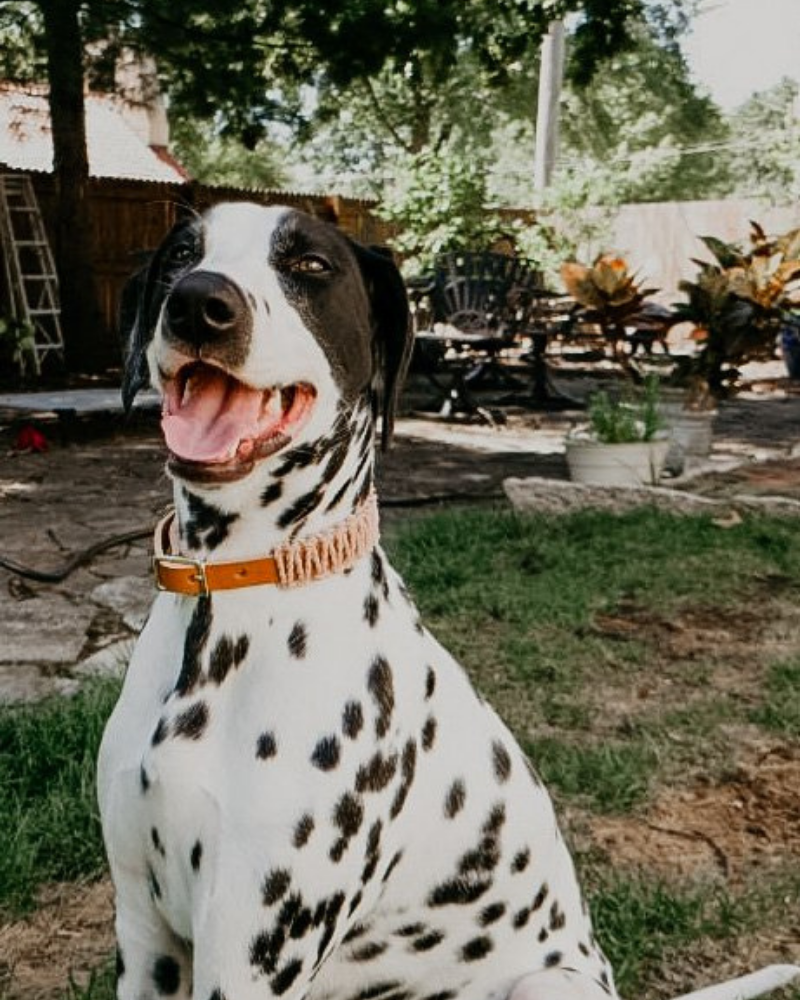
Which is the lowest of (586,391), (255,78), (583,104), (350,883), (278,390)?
(586,391)

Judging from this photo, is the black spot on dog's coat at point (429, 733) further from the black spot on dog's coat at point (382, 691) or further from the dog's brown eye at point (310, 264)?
the dog's brown eye at point (310, 264)

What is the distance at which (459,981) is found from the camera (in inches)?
71.2

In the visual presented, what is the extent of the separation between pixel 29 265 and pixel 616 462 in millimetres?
10622

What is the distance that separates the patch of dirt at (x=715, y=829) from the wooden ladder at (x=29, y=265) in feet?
37.6

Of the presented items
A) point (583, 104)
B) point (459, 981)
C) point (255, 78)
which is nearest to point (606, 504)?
point (459, 981)

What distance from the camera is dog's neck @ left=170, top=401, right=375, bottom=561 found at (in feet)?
5.49

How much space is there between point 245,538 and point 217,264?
40 cm

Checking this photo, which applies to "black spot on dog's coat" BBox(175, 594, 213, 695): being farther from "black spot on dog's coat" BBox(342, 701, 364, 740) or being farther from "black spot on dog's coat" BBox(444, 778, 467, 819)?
"black spot on dog's coat" BBox(444, 778, 467, 819)

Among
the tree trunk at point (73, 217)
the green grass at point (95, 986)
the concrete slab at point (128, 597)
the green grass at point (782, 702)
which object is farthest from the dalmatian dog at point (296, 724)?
the tree trunk at point (73, 217)

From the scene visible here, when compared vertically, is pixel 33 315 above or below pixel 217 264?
below

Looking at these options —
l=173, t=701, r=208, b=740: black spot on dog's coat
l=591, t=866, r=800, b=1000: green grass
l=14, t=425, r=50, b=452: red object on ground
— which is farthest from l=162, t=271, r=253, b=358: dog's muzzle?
l=14, t=425, r=50, b=452: red object on ground

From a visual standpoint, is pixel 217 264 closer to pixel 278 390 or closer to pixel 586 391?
pixel 278 390

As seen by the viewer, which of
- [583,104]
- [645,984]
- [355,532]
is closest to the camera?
[355,532]

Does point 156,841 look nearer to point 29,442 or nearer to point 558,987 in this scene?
point 558,987
